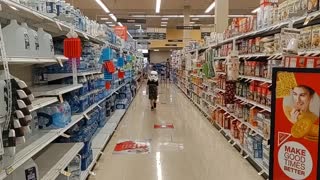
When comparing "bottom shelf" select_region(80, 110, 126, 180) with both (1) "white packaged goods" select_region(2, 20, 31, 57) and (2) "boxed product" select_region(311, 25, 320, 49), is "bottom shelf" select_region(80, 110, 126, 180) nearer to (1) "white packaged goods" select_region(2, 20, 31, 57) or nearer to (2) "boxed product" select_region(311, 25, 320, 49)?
(1) "white packaged goods" select_region(2, 20, 31, 57)

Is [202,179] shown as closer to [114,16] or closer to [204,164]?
[204,164]

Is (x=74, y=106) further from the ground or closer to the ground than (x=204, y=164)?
further from the ground

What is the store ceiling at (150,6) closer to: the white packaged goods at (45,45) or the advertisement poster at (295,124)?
the white packaged goods at (45,45)

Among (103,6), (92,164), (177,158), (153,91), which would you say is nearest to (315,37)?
(177,158)

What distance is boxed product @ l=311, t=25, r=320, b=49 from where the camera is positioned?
3330 millimetres

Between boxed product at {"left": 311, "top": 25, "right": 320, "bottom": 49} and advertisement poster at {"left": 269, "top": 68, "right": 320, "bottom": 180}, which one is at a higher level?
boxed product at {"left": 311, "top": 25, "right": 320, "bottom": 49}

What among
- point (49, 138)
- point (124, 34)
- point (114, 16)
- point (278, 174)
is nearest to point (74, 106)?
point (49, 138)

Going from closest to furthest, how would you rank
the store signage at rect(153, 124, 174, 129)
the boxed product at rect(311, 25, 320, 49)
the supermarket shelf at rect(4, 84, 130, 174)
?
1. the supermarket shelf at rect(4, 84, 130, 174)
2. the boxed product at rect(311, 25, 320, 49)
3. the store signage at rect(153, 124, 174, 129)

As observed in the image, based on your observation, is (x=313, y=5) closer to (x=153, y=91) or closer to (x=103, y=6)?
(x=153, y=91)

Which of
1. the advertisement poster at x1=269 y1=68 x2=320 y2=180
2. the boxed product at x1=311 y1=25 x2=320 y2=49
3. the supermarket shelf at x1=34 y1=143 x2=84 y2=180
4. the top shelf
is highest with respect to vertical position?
the top shelf

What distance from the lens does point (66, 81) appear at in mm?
4582

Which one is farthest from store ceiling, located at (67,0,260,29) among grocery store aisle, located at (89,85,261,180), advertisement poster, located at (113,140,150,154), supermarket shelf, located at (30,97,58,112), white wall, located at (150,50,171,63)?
white wall, located at (150,50,171,63)

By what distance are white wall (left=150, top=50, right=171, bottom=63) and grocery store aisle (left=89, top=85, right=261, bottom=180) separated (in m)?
27.9

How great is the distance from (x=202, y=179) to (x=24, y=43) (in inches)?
119
